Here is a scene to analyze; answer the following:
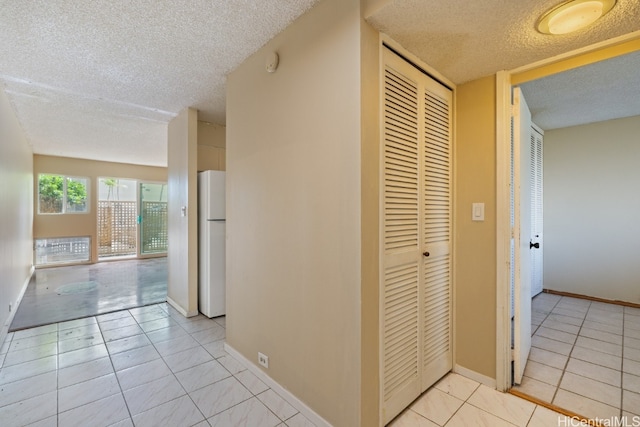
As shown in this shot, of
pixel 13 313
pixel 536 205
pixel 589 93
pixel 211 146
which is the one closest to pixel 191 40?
pixel 211 146

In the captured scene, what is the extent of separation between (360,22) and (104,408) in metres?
2.69

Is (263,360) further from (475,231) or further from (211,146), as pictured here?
(211,146)

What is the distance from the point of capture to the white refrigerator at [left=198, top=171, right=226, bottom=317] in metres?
3.33

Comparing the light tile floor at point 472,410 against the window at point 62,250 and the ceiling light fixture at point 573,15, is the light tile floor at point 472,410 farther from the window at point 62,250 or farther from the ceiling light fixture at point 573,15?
the window at point 62,250

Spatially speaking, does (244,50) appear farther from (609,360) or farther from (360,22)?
(609,360)

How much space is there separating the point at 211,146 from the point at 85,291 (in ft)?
10.1

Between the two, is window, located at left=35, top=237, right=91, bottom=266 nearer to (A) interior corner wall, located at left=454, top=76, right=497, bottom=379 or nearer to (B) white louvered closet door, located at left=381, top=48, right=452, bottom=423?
(B) white louvered closet door, located at left=381, top=48, right=452, bottom=423

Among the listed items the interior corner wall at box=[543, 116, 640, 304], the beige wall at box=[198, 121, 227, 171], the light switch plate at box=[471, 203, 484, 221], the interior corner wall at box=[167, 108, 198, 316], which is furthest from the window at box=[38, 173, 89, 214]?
the interior corner wall at box=[543, 116, 640, 304]

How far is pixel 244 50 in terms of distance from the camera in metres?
2.15

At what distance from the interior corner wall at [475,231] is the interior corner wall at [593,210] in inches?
121

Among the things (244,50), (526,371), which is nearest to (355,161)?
(244,50)

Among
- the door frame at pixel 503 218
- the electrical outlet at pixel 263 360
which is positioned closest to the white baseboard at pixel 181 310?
the electrical outlet at pixel 263 360

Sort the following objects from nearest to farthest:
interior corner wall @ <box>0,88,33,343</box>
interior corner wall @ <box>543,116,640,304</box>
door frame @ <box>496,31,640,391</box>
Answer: door frame @ <box>496,31,640,391</box> < interior corner wall @ <box>0,88,33,343</box> < interior corner wall @ <box>543,116,640,304</box>

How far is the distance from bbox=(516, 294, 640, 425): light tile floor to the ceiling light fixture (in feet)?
7.23
